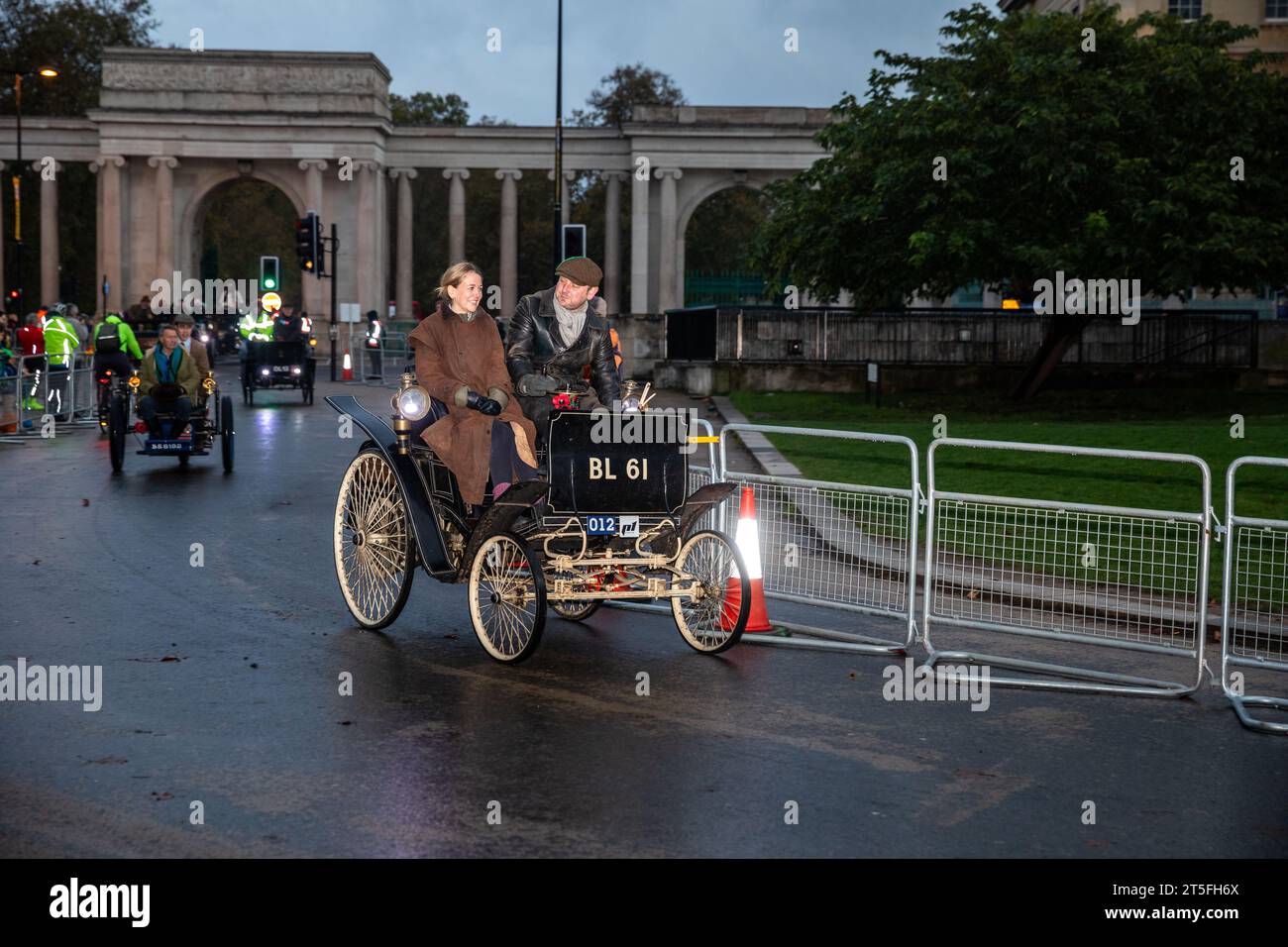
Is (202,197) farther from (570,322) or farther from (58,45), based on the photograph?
(570,322)

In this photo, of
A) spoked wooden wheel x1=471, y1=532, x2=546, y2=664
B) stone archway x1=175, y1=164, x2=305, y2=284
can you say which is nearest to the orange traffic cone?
spoked wooden wheel x1=471, y1=532, x2=546, y2=664

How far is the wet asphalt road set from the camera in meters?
5.47

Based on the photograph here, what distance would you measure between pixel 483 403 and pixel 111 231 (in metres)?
67.4

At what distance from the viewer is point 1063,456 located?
→ 19250 mm

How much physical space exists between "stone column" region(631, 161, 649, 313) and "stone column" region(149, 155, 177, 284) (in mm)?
20188

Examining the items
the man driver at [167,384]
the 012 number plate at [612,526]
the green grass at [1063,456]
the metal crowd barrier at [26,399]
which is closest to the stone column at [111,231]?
the green grass at [1063,456]

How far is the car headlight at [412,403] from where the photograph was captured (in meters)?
8.83

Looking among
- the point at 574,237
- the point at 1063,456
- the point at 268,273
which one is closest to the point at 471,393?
the point at 1063,456

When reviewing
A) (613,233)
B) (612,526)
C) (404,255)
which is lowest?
(612,526)

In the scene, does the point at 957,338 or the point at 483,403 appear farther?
the point at 957,338

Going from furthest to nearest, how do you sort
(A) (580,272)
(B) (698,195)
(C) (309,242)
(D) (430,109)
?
(D) (430,109) < (B) (698,195) < (C) (309,242) < (A) (580,272)

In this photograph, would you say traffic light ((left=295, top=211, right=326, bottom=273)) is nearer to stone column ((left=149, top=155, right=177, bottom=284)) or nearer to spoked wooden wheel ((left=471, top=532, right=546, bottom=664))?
stone column ((left=149, top=155, right=177, bottom=284))

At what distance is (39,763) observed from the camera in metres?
6.30

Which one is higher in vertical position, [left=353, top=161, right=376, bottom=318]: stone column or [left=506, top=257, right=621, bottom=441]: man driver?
[left=353, top=161, right=376, bottom=318]: stone column
